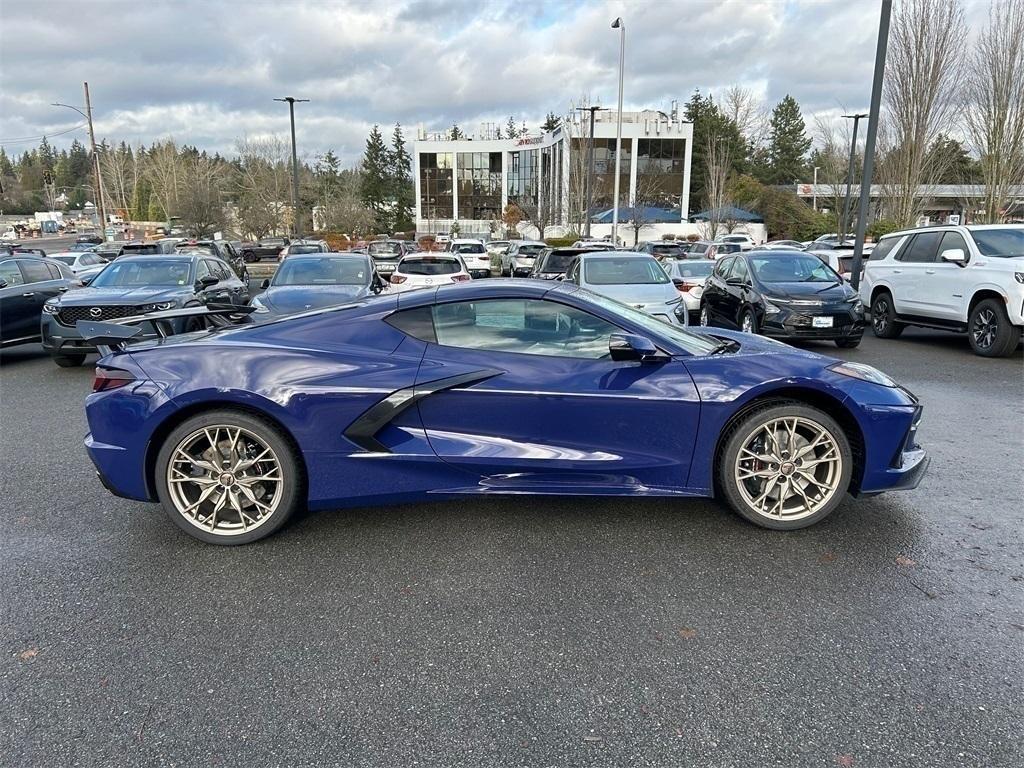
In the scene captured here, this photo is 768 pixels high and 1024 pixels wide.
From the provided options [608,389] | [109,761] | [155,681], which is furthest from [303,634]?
[608,389]

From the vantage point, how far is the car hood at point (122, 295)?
8953 mm

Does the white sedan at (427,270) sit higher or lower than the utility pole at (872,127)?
lower

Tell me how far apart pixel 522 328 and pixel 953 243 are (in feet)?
31.6

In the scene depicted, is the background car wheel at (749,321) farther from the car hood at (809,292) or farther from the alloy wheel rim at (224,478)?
the alloy wheel rim at (224,478)

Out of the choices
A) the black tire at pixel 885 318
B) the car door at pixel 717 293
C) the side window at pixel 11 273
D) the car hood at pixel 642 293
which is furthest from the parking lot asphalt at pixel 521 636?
the black tire at pixel 885 318

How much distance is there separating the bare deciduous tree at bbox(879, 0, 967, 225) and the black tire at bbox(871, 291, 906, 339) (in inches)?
656

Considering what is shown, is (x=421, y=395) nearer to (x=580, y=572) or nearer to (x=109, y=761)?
(x=580, y=572)

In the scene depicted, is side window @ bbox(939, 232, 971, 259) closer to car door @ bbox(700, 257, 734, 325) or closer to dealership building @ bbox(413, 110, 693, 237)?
car door @ bbox(700, 257, 734, 325)

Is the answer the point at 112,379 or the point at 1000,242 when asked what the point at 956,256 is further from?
the point at 112,379

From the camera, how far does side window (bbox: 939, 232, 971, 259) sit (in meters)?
10.1


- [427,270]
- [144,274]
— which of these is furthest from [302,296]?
[427,270]

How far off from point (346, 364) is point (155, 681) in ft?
5.73

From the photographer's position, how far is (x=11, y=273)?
34.5ft

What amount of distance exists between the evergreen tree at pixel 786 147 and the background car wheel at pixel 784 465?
254 feet
